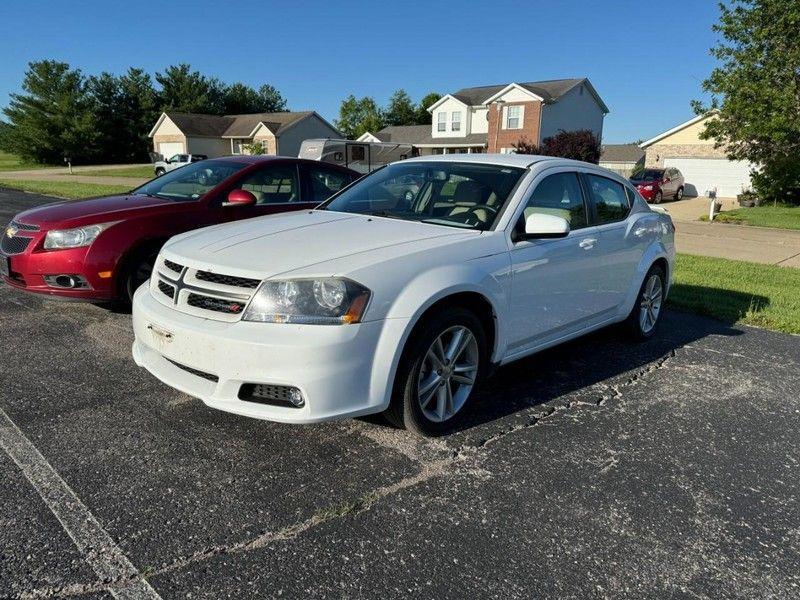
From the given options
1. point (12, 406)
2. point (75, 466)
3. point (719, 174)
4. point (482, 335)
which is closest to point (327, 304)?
point (482, 335)

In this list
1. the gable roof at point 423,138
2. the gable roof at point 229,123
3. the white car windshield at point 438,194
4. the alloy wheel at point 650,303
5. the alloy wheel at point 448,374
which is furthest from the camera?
the gable roof at point 229,123

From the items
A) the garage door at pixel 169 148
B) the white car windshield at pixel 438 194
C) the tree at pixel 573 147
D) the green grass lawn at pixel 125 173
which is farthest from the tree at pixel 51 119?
the white car windshield at pixel 438 194

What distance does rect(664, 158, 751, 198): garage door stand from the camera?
112ft

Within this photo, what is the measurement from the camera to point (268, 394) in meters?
3.06

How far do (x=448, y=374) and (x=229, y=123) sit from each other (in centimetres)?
6746

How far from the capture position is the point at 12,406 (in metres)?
3.76

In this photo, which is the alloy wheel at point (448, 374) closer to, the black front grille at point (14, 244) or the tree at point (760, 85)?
the black front grille at point (14, 244)

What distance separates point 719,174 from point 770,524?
37175 millimetres

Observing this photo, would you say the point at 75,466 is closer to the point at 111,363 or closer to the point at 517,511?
the point at 111,363

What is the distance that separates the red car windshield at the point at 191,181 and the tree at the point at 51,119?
6560 cm

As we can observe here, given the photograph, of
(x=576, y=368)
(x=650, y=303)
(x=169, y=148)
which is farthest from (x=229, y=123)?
(x=576, y=368)

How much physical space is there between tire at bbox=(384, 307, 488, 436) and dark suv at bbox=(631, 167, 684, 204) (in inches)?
1053

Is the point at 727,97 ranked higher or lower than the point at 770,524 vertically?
higher

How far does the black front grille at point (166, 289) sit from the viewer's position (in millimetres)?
3529
